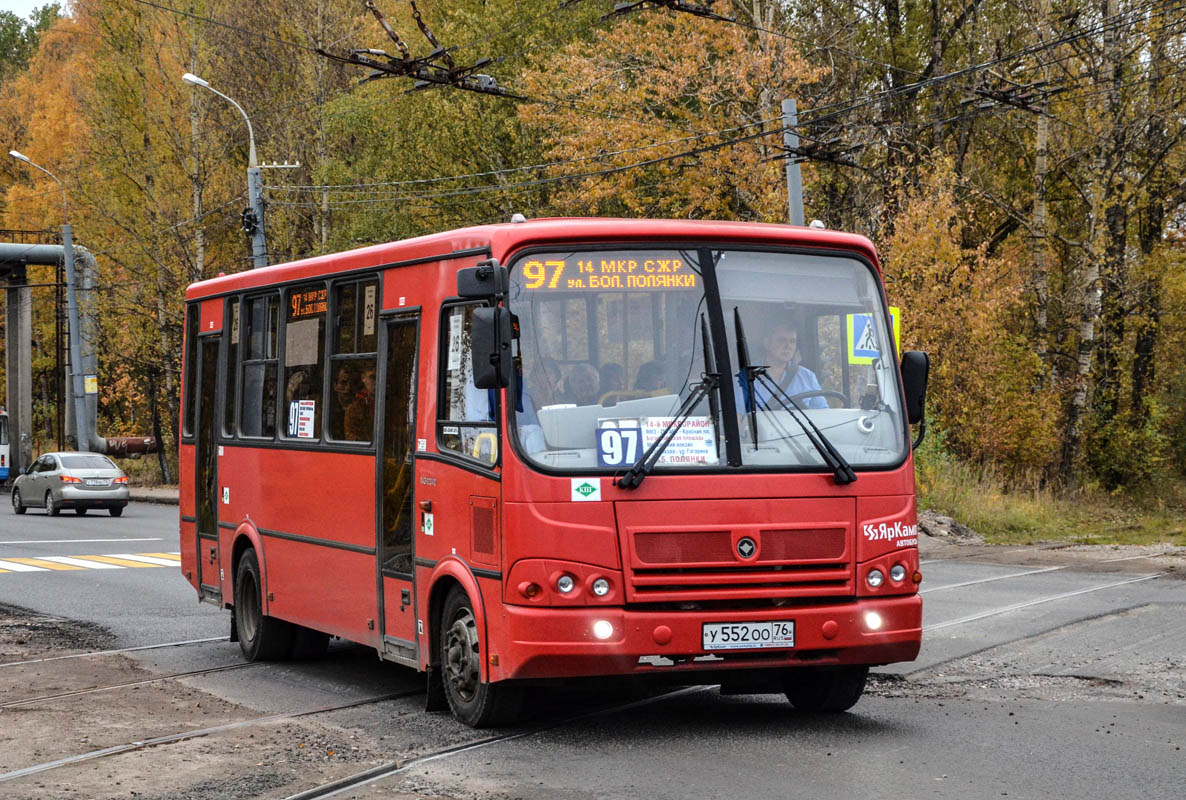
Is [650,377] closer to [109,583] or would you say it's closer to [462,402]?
[462,402]

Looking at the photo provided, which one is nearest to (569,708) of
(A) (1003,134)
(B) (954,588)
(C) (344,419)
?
(C) (344,419)

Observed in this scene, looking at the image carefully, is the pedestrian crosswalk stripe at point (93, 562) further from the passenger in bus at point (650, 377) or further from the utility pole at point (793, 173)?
the passenger in bus at point (650, 377)

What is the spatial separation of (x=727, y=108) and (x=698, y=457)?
100.0 ft

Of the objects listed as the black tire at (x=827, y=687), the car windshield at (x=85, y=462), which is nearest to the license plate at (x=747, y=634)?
the black tire at (x=827, y=687)

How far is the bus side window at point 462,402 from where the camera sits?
28.7 ft

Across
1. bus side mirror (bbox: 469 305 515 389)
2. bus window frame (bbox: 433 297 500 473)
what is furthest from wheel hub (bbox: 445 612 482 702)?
bus side mirror (bbox: 469 305 515 389)

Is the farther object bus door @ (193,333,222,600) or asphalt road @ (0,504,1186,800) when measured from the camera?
bus door @ (193,333,222,600)

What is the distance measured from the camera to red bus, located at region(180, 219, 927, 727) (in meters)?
8.37

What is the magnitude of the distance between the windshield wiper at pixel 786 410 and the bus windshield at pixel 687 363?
10mm

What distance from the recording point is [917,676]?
10.9 m

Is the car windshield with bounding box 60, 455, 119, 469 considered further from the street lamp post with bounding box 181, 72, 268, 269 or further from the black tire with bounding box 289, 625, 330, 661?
the black tire with bounding box 289, 625, 330, 661

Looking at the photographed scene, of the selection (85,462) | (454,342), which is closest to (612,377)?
(454,342)

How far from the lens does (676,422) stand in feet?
28.2

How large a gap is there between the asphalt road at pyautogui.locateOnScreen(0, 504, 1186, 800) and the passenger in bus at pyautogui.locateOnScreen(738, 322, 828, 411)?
5.58 ft
